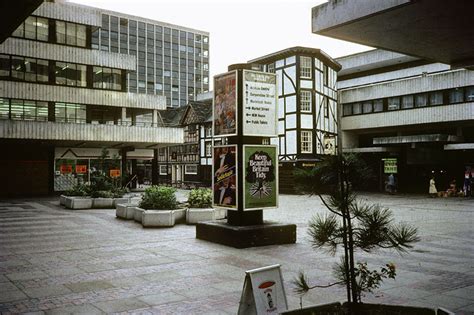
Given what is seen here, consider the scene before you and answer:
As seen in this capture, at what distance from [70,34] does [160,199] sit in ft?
83.6

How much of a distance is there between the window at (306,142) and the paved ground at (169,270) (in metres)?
→ 23.2

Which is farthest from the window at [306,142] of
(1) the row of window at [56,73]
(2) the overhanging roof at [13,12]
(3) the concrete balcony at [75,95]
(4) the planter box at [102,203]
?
(2) the overhanging roof at [13,12]

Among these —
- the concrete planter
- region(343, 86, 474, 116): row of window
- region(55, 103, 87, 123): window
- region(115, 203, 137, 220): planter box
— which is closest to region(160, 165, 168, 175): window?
region(55, 103, 87, 123): window

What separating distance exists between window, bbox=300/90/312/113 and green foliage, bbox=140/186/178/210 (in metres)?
23.7

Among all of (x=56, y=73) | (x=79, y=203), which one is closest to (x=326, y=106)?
(x=56, y=73)

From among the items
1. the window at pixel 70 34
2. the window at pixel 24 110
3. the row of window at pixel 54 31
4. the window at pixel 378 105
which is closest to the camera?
the window at pixel 24 110

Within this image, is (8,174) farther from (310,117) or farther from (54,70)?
(310,117)

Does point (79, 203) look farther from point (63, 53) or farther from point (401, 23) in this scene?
point (401, 23)

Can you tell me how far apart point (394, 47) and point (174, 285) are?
18.6 ft

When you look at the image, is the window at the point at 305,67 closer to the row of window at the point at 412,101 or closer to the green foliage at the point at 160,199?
the row of window at the point at 412,101

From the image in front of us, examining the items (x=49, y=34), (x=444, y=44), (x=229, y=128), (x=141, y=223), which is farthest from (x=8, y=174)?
(x=444, y=44)

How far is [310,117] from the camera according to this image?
124 ft

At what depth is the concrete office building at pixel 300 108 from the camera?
37.4m

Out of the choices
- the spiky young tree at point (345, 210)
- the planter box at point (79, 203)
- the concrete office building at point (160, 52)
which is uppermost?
the concrete office building at point (160, 52)
